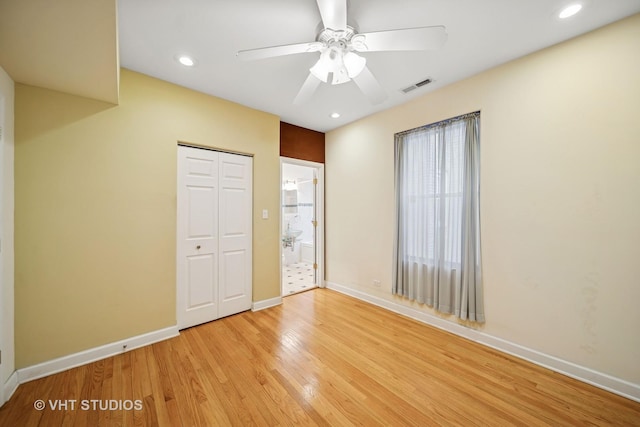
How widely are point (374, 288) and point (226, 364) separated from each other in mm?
2182

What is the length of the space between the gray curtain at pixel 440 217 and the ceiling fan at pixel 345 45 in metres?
1.25

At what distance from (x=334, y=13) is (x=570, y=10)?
1.73 m

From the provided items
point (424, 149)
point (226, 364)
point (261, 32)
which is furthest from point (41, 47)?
point (424, 149)

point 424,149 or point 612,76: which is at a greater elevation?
point 612,76

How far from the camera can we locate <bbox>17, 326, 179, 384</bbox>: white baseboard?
189 cm

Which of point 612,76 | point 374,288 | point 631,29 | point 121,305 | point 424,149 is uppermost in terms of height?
point 631,29

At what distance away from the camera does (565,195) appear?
6.50ft

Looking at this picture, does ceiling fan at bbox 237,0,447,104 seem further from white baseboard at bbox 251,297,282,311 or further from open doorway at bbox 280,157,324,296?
white baseboard at bbox 251,297,282,311

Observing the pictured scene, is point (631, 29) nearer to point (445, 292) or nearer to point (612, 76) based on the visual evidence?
point (612, 76)

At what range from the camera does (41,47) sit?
150 cm

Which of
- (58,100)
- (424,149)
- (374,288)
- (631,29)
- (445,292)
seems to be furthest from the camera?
(374,288)

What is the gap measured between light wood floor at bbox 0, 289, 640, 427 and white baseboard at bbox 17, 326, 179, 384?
0.07m

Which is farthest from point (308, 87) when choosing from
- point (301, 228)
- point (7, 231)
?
point (301, 228)

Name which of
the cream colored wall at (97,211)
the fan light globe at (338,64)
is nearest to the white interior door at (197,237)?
the cream colored wall at (97,211)
